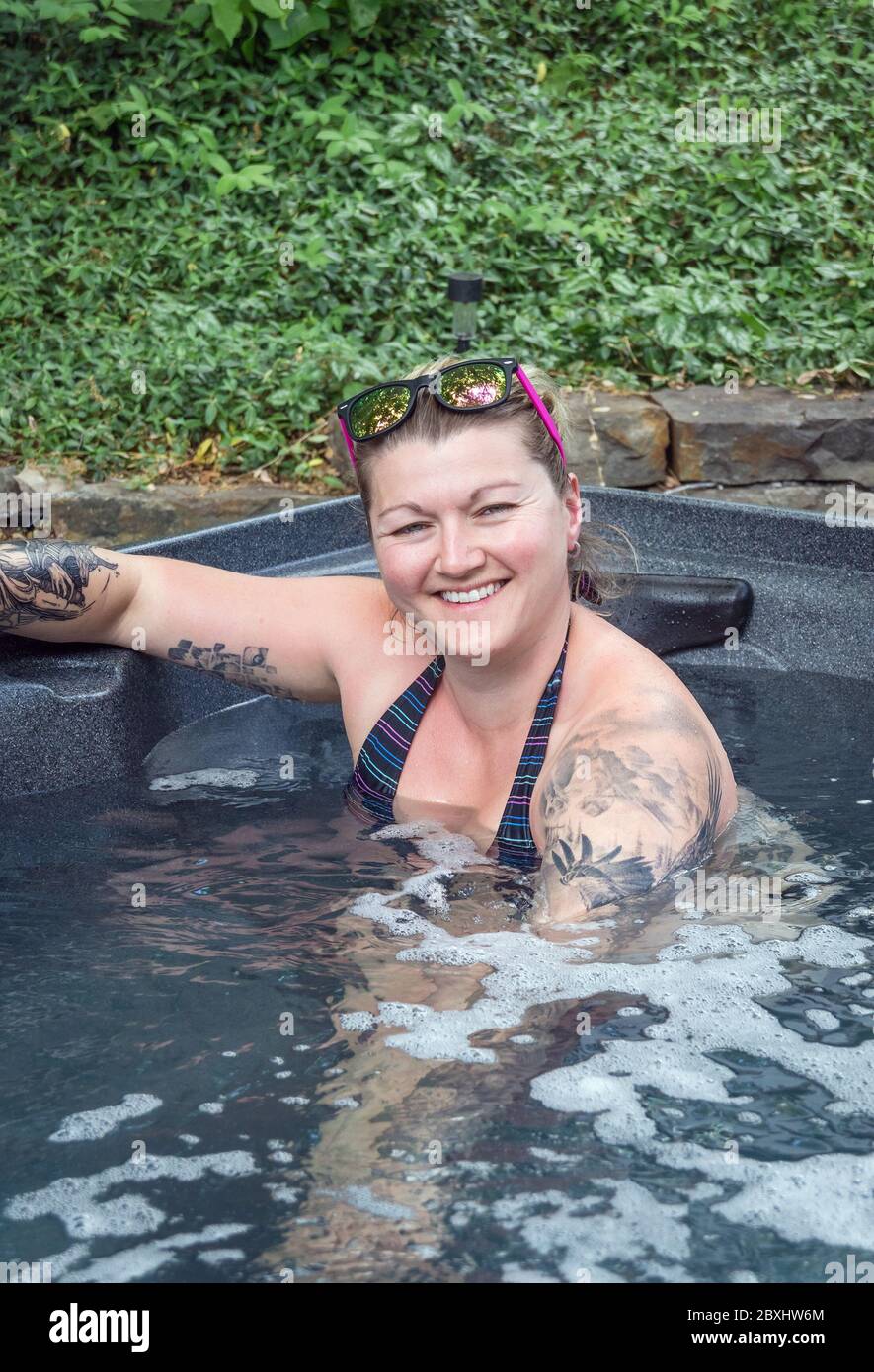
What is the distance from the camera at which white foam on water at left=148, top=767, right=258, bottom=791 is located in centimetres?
336

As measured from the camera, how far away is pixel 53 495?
5.02 metres

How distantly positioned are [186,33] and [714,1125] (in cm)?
616

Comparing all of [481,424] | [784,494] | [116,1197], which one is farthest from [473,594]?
[784,494]

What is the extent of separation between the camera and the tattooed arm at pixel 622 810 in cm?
230

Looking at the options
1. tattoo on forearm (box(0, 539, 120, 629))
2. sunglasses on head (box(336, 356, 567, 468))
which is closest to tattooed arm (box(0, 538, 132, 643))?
tattoo on forearm (box(0, 539, 120, 629))

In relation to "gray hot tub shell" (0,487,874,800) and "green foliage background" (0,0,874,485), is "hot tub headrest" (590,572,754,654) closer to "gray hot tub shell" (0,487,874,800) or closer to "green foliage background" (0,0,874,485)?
"gray hot tub shell" (0,487,874,800)

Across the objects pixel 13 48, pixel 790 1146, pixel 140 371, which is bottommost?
pixel 790 1146

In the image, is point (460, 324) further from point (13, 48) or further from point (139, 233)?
point (13, 48)

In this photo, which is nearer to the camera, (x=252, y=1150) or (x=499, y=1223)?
(x=499, y=1223)

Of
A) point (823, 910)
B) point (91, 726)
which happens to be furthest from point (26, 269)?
point (823, 910)

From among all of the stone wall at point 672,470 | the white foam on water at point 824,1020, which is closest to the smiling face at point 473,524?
the white foam on water at point 824,1020

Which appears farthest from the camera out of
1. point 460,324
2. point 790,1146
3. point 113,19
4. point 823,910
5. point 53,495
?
point 113,19

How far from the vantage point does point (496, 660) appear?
2576mm

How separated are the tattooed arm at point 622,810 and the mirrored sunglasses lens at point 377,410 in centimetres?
62
